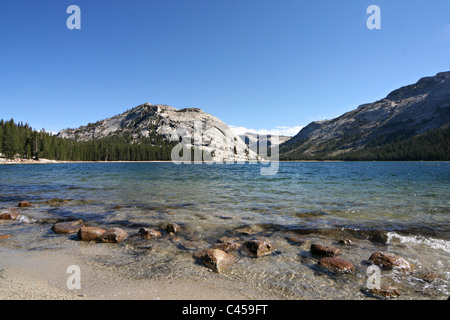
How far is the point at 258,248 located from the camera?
31.9 ft

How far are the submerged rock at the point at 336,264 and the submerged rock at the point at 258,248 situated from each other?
7.19 feet

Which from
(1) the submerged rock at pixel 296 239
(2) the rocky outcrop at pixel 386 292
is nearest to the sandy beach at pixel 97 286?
(2) the rocky outcrop at pixel 386 292

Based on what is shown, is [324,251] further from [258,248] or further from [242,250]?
[242,250]

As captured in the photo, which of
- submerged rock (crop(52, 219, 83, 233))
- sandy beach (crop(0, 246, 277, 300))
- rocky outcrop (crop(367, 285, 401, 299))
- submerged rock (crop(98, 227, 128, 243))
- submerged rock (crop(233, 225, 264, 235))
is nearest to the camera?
sandy beach (crop(0, 246, 277, 300))

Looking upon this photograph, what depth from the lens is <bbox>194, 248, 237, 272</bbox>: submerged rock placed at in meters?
8.21

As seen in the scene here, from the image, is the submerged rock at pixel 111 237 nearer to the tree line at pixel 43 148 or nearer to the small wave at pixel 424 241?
the small wave at pixel 424 241

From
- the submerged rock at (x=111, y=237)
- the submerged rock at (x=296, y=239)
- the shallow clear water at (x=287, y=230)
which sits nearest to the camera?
the shallow clear water at (x=287, y=230)

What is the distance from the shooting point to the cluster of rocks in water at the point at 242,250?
322 inches

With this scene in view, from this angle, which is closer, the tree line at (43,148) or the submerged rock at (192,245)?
the submerged rock at (192,245)

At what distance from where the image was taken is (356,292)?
6629 millimetres

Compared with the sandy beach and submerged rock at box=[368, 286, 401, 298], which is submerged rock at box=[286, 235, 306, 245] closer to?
submerged rock at box=[368, 286, 401, 298]

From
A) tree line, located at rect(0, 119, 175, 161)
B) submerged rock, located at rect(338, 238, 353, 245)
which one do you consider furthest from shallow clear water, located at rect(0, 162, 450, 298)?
Answer: tree line, located at rect(0, 119, 175, 161)

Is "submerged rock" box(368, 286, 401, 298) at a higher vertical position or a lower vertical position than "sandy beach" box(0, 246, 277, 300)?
lower

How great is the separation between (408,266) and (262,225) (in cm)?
708
